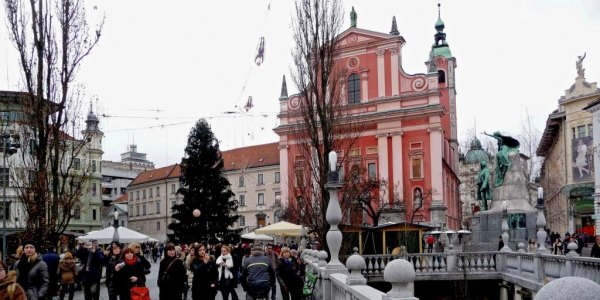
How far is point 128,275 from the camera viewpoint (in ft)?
35.4

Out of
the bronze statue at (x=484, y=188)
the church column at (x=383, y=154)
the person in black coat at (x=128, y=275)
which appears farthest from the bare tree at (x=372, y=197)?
the person in black coat at (x=128, y=275)

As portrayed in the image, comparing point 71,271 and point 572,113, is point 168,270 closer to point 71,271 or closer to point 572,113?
point 71,271

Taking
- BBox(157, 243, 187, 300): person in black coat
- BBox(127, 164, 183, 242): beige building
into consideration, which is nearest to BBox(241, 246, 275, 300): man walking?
BBox(157, 243, 187, 300): person in black coat

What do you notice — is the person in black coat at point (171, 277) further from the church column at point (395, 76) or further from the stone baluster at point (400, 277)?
the church column at point (395, 76)

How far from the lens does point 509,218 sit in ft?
87.8

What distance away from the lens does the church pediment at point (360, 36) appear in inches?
2021

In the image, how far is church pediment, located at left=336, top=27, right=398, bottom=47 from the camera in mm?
51344

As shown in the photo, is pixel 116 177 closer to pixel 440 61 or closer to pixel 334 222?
pixel 440 61

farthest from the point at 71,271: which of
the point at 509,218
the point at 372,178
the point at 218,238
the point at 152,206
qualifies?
the point at 152,206

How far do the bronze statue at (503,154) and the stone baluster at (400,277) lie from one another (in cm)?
2342

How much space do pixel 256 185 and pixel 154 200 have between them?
1908cm

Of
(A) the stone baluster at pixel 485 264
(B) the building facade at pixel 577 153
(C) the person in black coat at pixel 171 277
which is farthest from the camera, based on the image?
(B) the building facade at pixel 577 153

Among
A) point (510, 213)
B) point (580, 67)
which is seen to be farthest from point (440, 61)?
point (510, 213)

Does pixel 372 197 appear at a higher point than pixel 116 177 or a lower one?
lower
